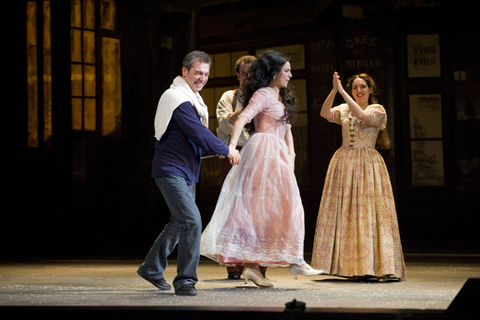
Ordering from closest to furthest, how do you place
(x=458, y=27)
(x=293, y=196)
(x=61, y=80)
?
1. (x=293, y=196)
2. (x=61, y=80)
3. (x=458, y=27)

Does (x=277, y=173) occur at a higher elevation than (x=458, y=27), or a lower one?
lower

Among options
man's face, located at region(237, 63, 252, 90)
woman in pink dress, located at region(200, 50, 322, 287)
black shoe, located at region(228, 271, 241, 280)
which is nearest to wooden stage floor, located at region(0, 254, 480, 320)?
black shoe, located at region(228, 271, 241, 280)

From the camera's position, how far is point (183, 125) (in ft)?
15.7

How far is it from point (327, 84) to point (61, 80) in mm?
4284

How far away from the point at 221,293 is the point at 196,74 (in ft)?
4.84

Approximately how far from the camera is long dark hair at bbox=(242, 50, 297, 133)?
5.34m

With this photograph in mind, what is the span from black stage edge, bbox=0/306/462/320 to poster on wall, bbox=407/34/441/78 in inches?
321

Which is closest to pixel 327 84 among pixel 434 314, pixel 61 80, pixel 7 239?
pixel 61 80

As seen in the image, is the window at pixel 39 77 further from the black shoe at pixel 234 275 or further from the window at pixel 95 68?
the black shoe at pixel 234 275

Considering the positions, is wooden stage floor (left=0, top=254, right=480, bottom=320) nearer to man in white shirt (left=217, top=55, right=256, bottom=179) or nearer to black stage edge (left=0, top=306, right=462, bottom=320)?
black stage edge (left=0, top=306, right=462, bottom=320)

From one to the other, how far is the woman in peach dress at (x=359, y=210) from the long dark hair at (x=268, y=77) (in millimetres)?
534

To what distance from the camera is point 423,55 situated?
11125 mm

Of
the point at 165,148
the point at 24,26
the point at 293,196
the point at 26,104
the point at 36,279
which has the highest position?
the point at 24,26

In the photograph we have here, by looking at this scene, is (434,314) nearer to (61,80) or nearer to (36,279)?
(36,279)
